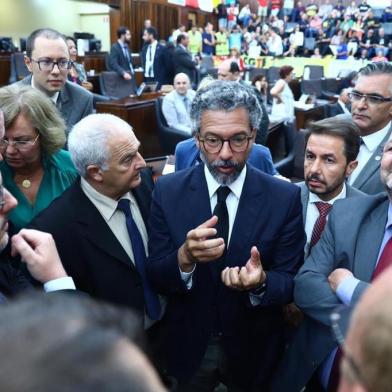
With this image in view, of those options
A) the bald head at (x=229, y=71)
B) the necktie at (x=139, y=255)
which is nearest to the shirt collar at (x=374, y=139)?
the necktie at (x=139, y=255)

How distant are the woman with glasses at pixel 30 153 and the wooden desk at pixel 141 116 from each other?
3.54m

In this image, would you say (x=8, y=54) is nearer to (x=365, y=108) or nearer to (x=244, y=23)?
(x=365, y=108)

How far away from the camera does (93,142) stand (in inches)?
59.3

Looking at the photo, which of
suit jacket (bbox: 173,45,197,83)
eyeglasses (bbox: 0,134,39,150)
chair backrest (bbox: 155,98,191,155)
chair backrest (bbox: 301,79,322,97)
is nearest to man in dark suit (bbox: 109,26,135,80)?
suit jacket (bbox: 173,45,197,83)

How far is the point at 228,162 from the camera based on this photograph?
4.90 feet

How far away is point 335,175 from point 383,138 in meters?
0.59

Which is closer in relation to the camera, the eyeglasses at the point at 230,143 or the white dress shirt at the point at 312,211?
the eyeglasses at the point at 230,143

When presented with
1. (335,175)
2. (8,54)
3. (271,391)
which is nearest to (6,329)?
(271,391)

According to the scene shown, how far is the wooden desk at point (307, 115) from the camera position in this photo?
17.8 feet

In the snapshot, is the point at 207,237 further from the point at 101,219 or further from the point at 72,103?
the point at 72,103

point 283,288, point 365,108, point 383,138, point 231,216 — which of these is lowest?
point 283,288

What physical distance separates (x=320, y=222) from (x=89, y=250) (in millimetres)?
935

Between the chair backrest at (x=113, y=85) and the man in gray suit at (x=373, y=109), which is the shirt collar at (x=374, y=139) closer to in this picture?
the man in gray suit at (x=373, y=109)

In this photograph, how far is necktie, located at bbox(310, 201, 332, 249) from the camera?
1.73 meters
